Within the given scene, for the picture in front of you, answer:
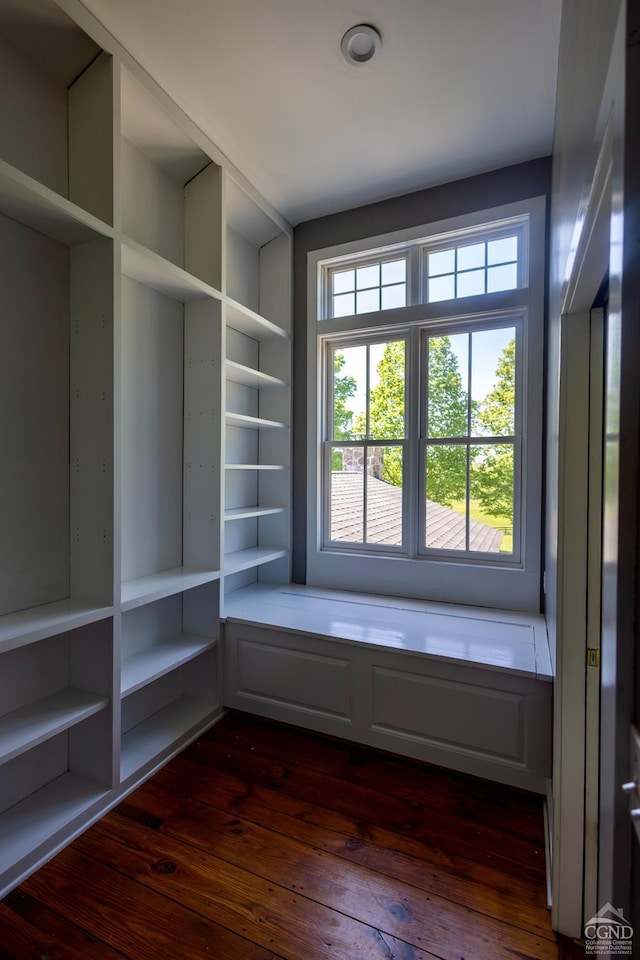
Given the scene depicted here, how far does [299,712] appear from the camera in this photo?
2436 millimetres

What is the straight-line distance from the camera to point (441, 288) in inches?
114

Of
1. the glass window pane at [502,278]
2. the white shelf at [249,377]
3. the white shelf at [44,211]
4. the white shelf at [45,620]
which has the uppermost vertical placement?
the glass window pane at [502,278]

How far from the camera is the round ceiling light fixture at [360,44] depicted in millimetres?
1813

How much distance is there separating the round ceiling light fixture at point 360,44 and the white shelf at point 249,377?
1.50 metres

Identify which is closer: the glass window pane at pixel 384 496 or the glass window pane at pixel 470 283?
the glass window pane at pixel 470 283

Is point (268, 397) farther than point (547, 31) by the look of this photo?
Yes

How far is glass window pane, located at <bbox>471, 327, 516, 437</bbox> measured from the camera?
2.73 m

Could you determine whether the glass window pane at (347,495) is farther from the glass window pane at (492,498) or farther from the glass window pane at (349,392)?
the glass window pane at (492,498)

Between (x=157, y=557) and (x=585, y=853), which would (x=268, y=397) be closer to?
(x=157, y=557)

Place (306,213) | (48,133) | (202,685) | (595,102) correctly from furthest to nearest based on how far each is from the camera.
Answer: (306,213)
(202,685)
(48,133)
(595,102)

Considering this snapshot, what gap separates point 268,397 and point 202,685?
201cm

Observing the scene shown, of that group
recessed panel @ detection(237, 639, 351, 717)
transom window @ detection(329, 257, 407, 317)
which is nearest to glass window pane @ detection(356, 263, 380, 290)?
transom window @ detection(329, 257, 407, 317)

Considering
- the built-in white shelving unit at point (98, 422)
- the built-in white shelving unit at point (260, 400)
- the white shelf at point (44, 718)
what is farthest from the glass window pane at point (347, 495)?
the white shelf at point (44, 718)

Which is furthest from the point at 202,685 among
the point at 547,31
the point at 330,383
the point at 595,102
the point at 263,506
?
the point at 547,31
